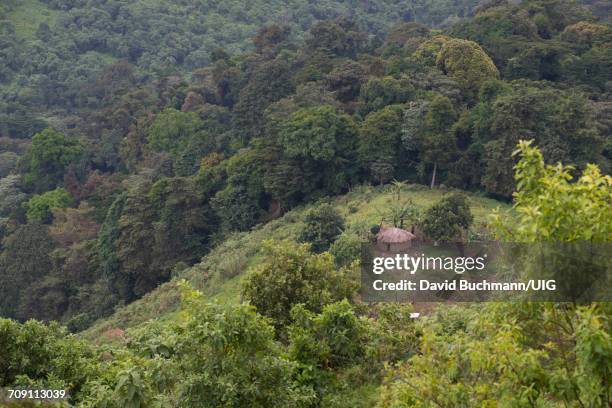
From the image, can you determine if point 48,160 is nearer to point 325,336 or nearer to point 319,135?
point 319,135

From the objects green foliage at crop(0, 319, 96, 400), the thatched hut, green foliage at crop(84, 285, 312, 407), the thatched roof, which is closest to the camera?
green foliage at crop(84, 285, 312, 407)

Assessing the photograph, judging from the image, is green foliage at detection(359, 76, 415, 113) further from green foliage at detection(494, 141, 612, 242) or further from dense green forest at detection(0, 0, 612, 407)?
green foliage at detection(494, 141, 612, 242)

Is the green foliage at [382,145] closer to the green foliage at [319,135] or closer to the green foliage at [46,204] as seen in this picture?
the green foliage at [319,135]

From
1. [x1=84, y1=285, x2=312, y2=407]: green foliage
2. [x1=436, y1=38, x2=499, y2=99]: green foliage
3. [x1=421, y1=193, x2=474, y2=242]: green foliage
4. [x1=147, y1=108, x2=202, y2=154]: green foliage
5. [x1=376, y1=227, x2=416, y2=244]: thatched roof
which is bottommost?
[x1=147, y1=108, x2=202, y2=154]: green foliage

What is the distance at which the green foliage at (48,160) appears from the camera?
140ft

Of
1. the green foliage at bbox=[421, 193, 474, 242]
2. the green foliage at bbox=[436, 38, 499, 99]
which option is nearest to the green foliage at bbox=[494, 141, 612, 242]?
the green foliage at bbox=[421, 193, 474, 242]

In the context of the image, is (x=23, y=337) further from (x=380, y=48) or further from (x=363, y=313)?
(x=380, y=48)

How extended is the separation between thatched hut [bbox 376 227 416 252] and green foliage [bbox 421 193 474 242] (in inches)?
23.4

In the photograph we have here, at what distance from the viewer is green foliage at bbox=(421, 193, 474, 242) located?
19.1 m

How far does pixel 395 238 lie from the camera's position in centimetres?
1898

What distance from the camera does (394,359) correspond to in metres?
10.9

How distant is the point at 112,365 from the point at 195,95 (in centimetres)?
3617

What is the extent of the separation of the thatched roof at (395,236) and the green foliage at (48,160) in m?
29.3

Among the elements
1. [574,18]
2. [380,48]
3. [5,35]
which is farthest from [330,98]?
[5,35]
